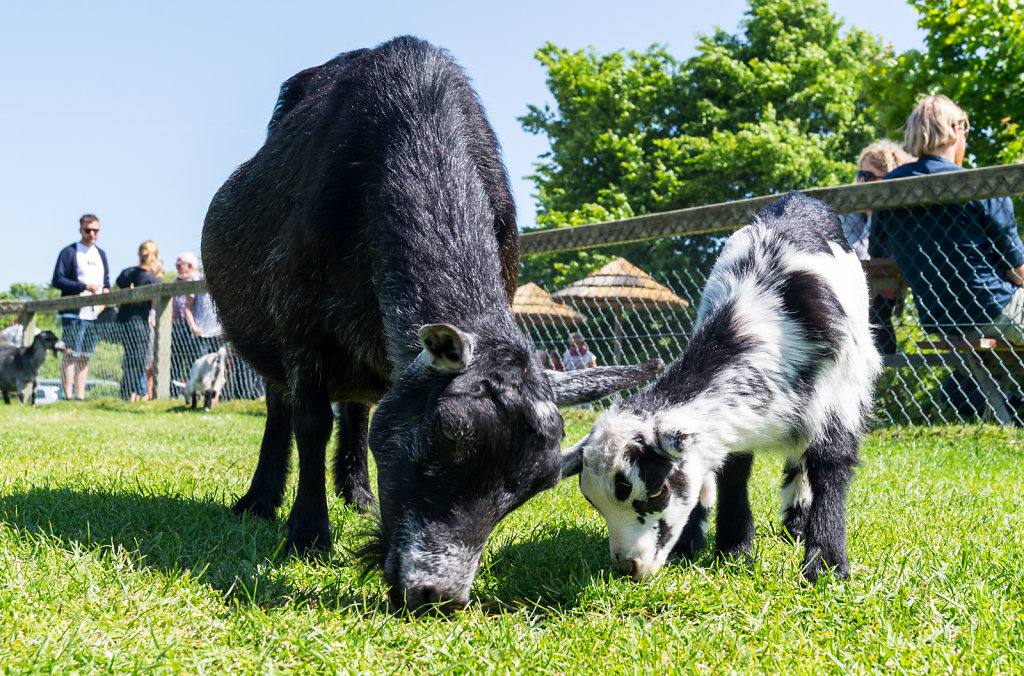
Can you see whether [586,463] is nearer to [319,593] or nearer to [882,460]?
[319,593]

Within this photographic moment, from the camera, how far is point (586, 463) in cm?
285

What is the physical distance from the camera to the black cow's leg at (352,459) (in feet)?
14.4

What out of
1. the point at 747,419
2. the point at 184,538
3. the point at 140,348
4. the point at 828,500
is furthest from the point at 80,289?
the point at 828,500

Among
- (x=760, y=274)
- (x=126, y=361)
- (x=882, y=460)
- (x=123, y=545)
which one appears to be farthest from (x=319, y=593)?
(x=126, y=361)

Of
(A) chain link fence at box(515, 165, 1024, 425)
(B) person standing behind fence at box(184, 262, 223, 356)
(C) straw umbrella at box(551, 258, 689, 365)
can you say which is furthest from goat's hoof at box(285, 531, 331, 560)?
(B) person standing behind fence at box(184, 262, 223, 356)

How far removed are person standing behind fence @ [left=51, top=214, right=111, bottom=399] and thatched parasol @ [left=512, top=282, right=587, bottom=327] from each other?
696cm

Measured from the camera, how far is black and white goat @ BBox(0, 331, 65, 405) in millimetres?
14281

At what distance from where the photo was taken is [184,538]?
10.4 feet

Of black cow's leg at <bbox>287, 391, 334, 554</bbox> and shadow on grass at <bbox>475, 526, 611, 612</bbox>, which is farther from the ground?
black cow's leg at <bbox>287, 391, 334, 554</bbox>

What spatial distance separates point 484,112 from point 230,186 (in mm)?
1628

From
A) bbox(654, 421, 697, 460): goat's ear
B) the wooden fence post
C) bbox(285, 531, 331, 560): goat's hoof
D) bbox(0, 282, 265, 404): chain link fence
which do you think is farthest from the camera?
bbox(0, 282, 265, 404): chain link fence

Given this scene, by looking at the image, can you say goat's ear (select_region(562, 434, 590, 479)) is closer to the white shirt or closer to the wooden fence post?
the wooden fence post

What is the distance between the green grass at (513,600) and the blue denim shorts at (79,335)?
10703 millimetres

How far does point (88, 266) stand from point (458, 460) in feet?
42.3
